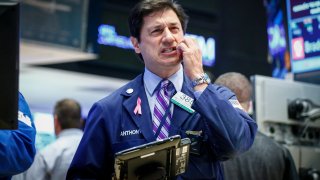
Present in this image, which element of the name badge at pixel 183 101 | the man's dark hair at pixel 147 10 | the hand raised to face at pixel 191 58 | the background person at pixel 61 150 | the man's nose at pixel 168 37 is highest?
the man's dark hair at pixel 147 10

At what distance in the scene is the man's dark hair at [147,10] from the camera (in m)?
2.43

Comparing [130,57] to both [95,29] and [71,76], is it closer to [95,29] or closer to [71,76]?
[71,76]

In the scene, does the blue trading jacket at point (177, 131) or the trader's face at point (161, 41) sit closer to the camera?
the blue trading jacket at point (177, 131)

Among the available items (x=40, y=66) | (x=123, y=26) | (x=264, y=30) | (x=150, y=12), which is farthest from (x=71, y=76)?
(x=150, y=12)

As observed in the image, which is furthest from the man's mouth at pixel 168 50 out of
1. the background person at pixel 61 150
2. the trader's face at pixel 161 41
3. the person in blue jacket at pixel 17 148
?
the background person at pixel 61 150

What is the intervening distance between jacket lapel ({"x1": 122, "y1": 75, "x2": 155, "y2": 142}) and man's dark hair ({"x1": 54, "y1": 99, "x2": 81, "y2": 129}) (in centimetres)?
207

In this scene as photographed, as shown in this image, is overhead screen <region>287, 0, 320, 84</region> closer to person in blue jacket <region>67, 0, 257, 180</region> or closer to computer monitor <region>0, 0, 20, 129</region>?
person in blue jacket <region>67, 0, 257, 180</region>

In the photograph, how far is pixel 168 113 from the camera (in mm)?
2291

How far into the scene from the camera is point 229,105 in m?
2.16

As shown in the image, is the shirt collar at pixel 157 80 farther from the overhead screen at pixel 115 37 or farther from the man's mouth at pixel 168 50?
the overhead screen at pixel 115 37

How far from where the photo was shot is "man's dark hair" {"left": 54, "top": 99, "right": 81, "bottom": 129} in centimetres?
444

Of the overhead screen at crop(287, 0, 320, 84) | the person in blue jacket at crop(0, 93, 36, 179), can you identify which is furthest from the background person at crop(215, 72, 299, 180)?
the person in blue jacket at crop(0, 93, 36, 179)

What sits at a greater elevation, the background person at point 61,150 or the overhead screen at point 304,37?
the overhead screen at point 304,37

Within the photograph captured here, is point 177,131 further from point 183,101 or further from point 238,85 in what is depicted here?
point 238,85
